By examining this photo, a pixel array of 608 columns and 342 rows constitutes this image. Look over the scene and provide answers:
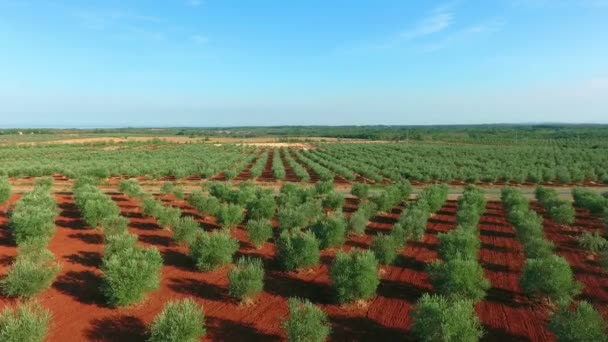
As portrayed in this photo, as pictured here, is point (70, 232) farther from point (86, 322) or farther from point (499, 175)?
point (499, 175)

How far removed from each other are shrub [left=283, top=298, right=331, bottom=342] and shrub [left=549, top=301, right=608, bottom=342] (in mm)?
4056

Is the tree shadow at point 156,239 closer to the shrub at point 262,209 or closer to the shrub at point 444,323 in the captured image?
the shrub at point 262,209

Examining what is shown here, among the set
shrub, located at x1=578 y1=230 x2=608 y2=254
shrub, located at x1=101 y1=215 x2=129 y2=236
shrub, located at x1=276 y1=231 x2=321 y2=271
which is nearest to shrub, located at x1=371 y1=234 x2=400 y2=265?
shrub, located at x1=276 y1=231 x2=321 y2=271

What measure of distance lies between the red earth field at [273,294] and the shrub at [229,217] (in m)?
0.70

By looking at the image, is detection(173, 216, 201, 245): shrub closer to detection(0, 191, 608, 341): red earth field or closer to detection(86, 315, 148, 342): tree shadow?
detection(0, 191, 608, 341): red earth field

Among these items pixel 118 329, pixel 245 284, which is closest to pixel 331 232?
pixel 245 284

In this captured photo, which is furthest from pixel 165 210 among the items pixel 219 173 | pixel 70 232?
pixel 219 173

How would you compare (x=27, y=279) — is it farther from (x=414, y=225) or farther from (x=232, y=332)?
(x=414, y=225)

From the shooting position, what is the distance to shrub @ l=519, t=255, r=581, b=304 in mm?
9414

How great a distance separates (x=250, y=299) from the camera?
9508 millimetres

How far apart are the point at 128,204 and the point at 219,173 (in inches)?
763

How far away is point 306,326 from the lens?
7328 millimetres

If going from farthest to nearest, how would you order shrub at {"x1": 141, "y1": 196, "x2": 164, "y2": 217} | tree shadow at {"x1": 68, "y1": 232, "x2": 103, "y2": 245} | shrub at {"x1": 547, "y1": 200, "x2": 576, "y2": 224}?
shrub at {"x1": 547, "y1": 200, "x2": 576, "y2": 224}, shrub at {"x1": 141, "y1": 196, "x2": 164, "y2": 217}, tree shadow at {"x1": 68, "y1": 232, "x2": 103, "y2": 245}

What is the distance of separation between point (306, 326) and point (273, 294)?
2.84 m
